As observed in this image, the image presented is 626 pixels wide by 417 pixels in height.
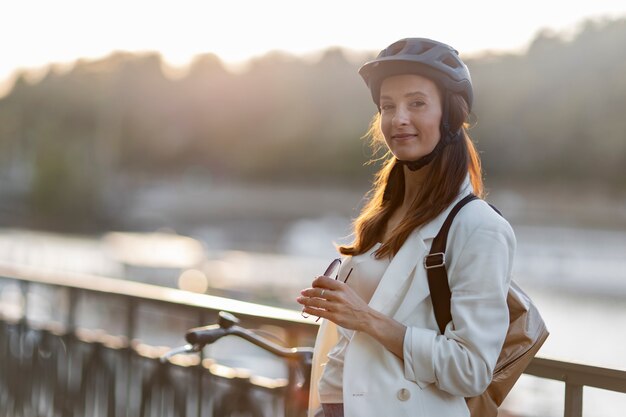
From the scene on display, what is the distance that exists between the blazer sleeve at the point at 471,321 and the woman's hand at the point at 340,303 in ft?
0.38

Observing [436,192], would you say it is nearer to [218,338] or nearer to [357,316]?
[357,316]

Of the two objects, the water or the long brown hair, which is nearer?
the long brown hair

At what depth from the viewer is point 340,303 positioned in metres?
2.01

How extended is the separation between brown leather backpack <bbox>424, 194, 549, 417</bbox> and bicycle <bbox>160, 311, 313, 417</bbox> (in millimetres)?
938

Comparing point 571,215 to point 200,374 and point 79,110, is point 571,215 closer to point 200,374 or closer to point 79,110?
point 79,110

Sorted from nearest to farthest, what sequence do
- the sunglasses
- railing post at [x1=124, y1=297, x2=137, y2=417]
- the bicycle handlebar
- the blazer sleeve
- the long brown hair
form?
the blazer sleeve, the long brown hair, the sunglasses, the bicycle handlebar, railing post at [x1=124, y1=297, x2=137, y2=417]

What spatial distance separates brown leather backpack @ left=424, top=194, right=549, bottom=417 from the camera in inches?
79.6

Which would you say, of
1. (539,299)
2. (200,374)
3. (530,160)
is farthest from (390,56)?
(530,160)

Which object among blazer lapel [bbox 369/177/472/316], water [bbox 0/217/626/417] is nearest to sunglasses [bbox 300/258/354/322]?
blazer lapel [bbox 369/177/472/316]

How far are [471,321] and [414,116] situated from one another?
0.52m

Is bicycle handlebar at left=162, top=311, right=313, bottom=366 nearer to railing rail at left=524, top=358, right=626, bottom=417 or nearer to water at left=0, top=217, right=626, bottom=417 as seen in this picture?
railing rail at left=524, top=358, right=626, bottom=417

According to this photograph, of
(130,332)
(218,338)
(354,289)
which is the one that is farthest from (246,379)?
(354,289)

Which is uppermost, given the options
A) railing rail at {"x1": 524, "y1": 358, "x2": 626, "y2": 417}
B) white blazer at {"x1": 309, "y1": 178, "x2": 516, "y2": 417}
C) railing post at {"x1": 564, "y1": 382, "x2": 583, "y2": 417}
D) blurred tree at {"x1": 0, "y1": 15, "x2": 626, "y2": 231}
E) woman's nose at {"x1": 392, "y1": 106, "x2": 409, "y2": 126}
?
blurred tree at {"x1": 0, "y1": 15, "x2": 626, "y2": 231}

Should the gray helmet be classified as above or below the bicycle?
above
